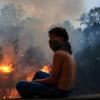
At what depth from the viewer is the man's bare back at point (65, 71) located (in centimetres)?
500

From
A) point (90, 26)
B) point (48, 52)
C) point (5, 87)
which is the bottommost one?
point (5, 87)

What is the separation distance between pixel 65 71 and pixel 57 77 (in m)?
0.14

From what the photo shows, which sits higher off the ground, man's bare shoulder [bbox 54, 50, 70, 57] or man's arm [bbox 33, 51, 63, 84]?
man's bare shoulder [bbox 54, 50, 70, 57]

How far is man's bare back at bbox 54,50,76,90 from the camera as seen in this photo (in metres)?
5.00

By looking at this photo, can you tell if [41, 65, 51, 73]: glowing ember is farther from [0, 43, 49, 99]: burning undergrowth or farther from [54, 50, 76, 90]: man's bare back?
[54, 50, 76, 90]: man's bare back

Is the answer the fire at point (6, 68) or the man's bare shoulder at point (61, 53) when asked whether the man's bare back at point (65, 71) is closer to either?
the man's bare shoulder at point (61, 53)

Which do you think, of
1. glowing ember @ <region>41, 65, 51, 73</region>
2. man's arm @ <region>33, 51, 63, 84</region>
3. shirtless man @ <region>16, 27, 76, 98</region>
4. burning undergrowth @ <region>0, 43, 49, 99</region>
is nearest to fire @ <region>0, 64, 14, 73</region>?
burning undergrowth @ <region>0, 43, 49, 99</region>

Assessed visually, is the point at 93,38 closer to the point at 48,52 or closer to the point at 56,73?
the point at 48,52

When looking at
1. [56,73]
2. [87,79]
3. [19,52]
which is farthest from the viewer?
[19,52]

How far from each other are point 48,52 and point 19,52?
10.4ft

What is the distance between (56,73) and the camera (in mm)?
4996

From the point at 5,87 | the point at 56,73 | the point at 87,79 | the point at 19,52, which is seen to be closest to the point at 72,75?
the point at 56,73

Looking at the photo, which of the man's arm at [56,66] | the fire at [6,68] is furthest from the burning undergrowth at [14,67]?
the man's arm at [56,66]

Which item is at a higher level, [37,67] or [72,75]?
[72,75]
